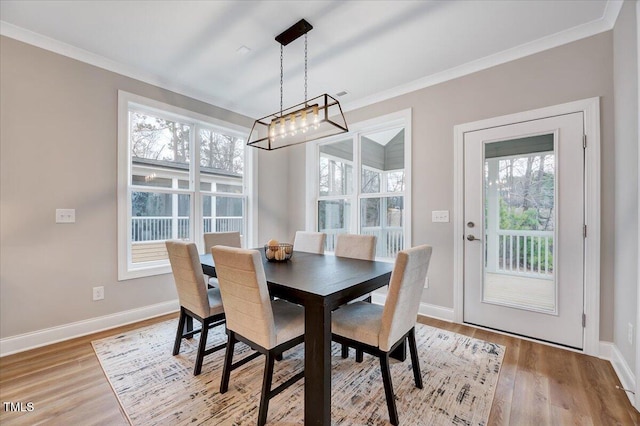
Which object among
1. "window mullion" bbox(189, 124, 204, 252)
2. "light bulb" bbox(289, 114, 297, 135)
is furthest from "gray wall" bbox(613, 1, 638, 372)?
"window mullion" bbox(189, 124, 204, 252)

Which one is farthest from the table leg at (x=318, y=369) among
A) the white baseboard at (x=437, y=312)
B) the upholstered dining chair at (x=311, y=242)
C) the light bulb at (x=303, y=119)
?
the white baseboard at (x=437, y=312)

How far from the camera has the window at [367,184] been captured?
11.4 feet

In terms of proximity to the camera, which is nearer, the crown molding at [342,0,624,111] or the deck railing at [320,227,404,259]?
the crown molding at [342,0,624,111]

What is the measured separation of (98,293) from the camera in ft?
8.93

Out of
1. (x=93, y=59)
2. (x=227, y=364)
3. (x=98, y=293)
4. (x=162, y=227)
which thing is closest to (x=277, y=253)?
(x=227, y=364)

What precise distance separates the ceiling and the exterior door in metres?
0.74

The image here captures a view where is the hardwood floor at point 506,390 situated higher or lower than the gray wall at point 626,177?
lower

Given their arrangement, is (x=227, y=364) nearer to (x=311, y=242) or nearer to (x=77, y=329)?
(x=311, y=242)

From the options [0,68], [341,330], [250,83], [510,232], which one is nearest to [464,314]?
[510,232]

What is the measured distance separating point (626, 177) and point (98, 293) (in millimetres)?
4436

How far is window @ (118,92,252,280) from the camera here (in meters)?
2.94

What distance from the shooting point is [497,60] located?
8.75ft

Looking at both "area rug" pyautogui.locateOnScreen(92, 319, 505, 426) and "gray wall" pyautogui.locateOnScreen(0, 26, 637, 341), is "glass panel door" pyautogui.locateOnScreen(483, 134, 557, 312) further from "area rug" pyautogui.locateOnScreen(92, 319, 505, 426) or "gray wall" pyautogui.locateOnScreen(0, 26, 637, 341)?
"area rug" pyautogui.locateOnScreen(92, 319, 505, 426)

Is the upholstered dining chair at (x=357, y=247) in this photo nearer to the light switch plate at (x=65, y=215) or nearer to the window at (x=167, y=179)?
the window at (x=167, y=179)
